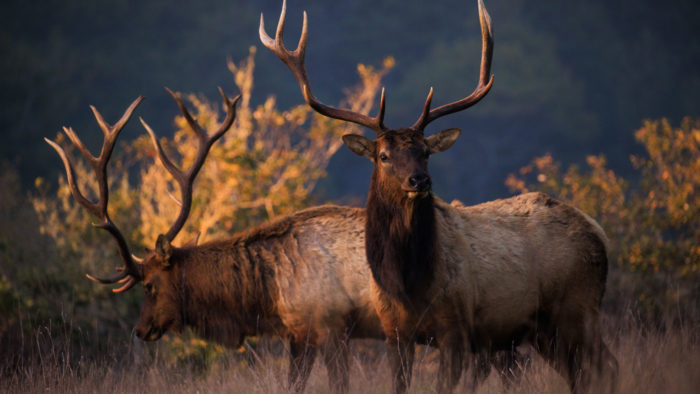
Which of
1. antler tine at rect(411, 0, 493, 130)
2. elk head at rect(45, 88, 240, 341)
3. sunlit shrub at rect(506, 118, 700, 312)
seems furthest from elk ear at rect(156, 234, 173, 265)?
sunlit shrub at rect(506, 118, 700, 312)

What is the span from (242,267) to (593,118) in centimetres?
4515

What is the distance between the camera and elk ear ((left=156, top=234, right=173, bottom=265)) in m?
6.11

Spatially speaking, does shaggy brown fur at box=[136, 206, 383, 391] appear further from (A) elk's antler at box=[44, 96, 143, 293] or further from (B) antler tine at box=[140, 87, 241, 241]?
(B) antler tine at box=[140, 87, 241, 241]

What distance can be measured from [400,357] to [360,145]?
58.2 inches

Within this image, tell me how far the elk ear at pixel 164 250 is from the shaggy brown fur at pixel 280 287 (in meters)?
0.03

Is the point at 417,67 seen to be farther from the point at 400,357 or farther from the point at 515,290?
the point at 400,357

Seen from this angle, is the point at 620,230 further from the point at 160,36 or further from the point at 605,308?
the point at 160,36

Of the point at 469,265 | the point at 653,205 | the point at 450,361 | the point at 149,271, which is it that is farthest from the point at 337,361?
the point at 653,205

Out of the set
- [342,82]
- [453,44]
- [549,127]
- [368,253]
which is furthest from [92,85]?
[368,253]

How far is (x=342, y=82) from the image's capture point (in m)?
43.5

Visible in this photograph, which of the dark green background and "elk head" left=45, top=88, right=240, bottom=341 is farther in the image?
the dark green background

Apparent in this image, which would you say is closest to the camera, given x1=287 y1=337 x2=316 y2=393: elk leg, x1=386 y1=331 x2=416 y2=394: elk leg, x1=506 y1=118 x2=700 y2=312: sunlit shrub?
x1=386 y1=331 x2=416 y2=394: elk leg

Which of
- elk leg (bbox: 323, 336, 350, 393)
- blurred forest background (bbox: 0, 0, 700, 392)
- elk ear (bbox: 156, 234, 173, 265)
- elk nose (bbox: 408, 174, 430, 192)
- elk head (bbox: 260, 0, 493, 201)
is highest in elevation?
blurred forest background (bbox: 0, 0, 700, 392)

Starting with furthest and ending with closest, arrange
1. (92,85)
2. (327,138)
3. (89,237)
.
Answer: (92,85) → (327,138) → (89,237)
